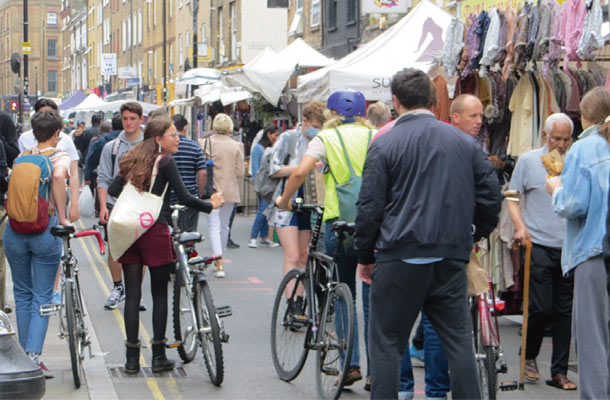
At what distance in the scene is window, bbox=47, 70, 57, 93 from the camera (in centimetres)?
11938

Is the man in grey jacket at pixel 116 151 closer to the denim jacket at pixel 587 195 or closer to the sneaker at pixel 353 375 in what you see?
the sneaker at pixel 353 375

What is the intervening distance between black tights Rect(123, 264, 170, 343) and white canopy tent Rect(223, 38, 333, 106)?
10.3 metres

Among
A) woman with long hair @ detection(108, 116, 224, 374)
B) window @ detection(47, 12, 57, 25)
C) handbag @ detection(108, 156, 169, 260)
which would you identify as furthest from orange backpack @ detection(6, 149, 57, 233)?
window @ detection(47, 12, 57, 25)

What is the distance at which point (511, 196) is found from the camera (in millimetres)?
6426

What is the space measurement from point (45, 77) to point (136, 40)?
5663 centimetres

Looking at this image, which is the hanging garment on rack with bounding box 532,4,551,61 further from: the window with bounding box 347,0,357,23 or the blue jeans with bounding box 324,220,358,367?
the window with bounding box 347,0,357,23

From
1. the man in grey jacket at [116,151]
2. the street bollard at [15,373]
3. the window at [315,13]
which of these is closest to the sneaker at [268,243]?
the man in grey jacket at [116,151]

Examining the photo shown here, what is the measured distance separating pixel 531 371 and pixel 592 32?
2.90 meters

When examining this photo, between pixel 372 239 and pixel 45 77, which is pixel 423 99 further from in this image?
pixel 45 77

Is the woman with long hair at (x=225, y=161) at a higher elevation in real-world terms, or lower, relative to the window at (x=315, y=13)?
lower

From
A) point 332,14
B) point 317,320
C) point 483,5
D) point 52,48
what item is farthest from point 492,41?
point 52,48

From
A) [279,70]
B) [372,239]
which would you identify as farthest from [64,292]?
[279,70]

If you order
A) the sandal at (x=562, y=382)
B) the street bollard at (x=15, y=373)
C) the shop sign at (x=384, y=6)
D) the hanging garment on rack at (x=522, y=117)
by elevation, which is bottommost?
the sandal at (x=562, y=382)

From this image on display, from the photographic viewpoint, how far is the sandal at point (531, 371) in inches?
281
